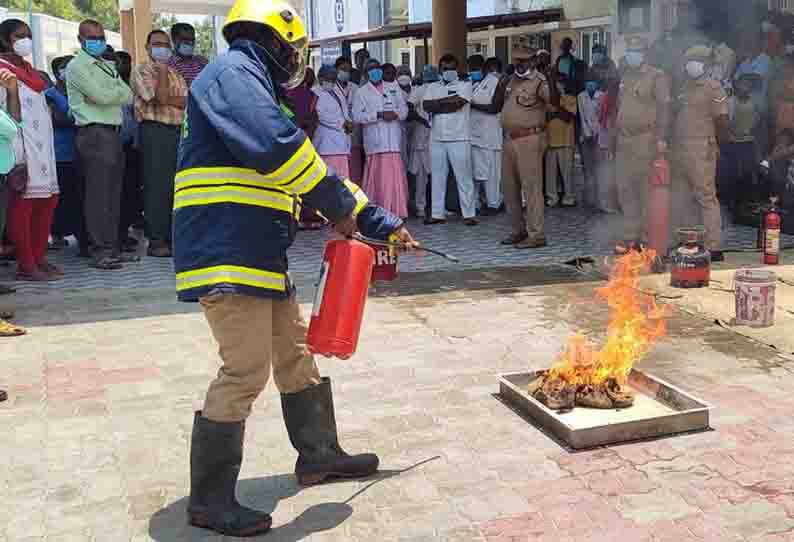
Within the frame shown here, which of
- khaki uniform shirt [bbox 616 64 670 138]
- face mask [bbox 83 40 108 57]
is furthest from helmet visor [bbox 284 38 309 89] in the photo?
khaki uniform shirt [bbox 616 64 670 138]

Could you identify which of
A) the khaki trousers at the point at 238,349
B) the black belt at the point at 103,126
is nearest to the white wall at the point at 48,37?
the black belt at the point at 103,126

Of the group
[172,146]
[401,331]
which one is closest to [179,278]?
[401,331]

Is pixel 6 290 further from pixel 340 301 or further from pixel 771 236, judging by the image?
pixel 771 236

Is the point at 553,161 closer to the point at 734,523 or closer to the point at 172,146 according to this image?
the point at 172,146

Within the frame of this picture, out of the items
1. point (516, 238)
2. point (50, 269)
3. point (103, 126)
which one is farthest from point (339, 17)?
point (50, 269)

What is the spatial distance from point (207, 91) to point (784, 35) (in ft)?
33.4

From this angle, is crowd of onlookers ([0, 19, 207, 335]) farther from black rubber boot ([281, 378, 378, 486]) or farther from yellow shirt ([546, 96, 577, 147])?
yellow shirt ([546, 96, 577, 147])

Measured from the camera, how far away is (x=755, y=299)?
6.38 meters

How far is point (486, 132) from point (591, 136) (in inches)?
63.6

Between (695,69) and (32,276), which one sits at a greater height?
(695,69)

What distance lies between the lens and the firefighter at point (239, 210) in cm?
331

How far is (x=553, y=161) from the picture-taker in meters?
13.0

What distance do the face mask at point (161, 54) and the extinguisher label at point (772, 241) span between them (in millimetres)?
5890

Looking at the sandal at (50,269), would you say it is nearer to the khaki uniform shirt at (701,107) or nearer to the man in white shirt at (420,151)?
the man in white shirt at (420,151)
